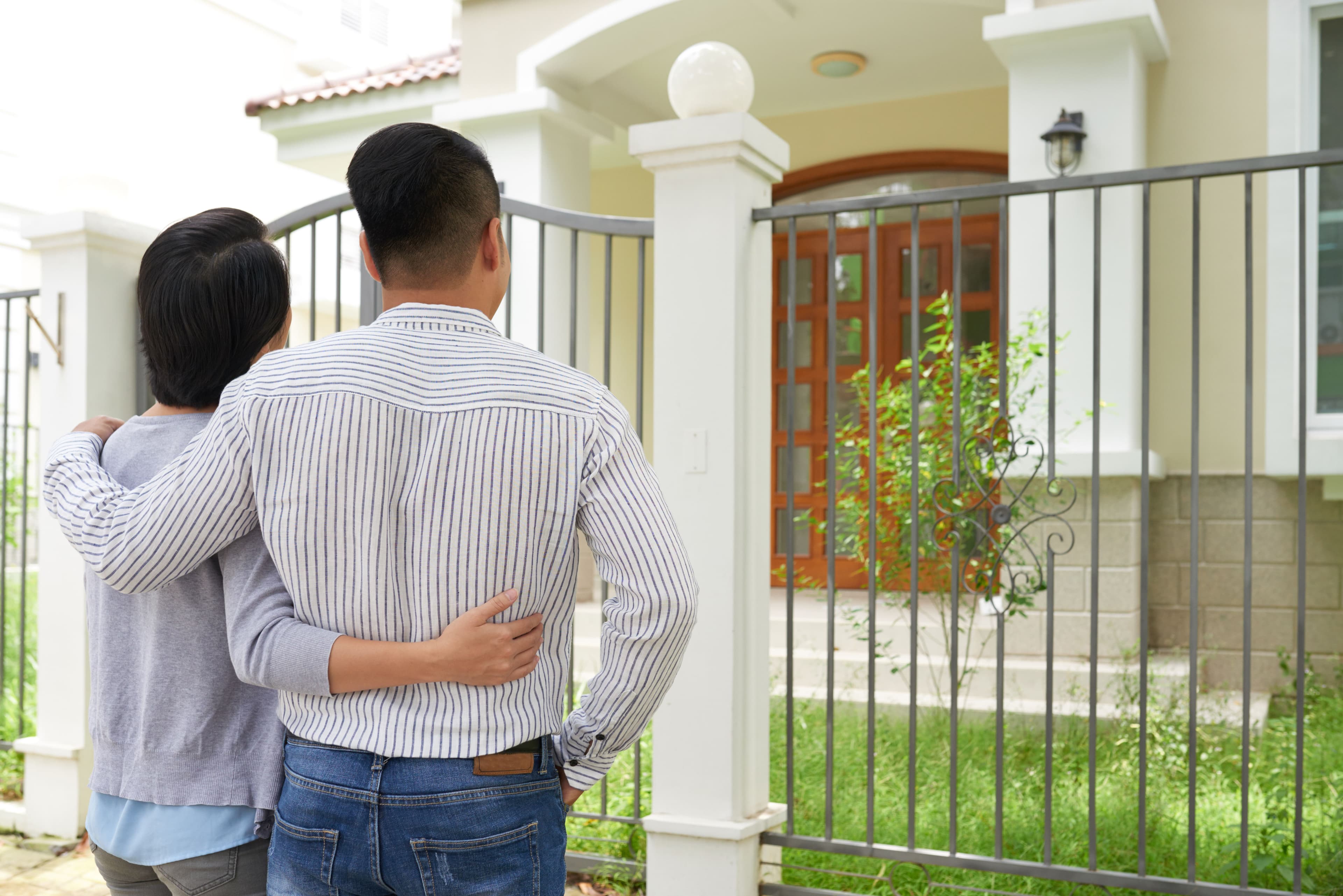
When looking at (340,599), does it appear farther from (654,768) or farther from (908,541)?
(908,541)

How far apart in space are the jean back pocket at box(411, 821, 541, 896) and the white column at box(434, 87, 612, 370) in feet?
17.5

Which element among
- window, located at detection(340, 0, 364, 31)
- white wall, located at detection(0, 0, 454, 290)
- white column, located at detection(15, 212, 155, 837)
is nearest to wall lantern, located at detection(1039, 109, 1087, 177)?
white column, located at detection(15, 212, 155, 837)

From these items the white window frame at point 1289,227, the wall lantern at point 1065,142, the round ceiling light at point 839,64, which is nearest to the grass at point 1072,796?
the white window frame at point 1289,227

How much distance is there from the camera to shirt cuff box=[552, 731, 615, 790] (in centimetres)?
152

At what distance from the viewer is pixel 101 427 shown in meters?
1.77

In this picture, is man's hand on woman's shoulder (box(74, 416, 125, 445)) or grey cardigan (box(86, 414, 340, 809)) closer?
grey cardigan (box(86, 414, 340, 809))

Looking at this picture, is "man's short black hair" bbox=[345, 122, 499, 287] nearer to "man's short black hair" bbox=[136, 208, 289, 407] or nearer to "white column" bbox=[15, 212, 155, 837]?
"man's short black hair" bbox=[136, 208, 289, 407]

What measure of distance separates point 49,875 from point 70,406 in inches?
66.9

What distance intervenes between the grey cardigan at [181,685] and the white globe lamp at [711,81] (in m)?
2.03

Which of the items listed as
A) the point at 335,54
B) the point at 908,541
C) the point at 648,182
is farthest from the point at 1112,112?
the point at 335,54

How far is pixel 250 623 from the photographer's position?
1475 mm

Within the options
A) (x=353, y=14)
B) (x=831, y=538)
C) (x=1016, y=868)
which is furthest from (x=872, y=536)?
(x=353, y=14)

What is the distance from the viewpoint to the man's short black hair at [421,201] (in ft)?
4.72

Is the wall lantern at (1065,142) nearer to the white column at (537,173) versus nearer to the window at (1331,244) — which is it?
the window at (1331,244)
